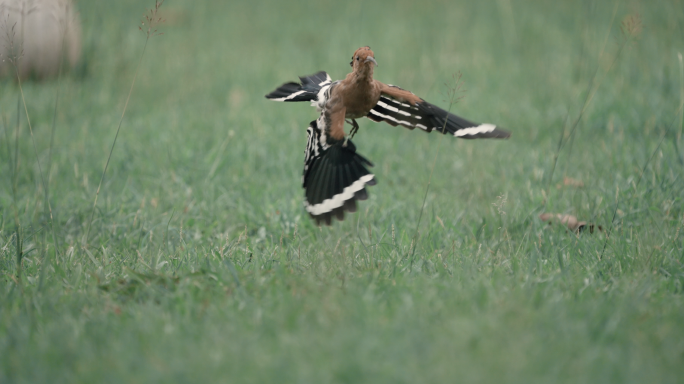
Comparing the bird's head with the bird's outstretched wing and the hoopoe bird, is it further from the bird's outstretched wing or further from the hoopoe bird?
the bird's outstretched wing

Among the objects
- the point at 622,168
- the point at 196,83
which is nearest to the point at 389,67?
the point at 196,83

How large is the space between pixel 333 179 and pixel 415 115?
20.4 inches

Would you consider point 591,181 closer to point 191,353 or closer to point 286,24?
point 191,353

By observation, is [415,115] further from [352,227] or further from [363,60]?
[352,227]

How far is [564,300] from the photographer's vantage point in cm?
244

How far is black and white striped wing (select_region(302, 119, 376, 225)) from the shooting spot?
99.7 inches

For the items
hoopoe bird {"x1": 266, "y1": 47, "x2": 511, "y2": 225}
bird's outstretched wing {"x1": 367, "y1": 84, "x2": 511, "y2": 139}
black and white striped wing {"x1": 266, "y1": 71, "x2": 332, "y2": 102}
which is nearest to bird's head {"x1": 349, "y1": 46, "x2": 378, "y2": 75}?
hoopoe bird {"x1": 266, "y1": 47, "x2": 511, "y2": 225}

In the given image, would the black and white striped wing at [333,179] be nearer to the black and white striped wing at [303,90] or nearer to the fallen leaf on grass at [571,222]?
the black and white striped wing at [303,90]

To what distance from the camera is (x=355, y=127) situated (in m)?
2.87

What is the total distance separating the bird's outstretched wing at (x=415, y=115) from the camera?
2.74 meters

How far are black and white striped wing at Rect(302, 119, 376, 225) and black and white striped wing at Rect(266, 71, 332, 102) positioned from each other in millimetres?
269

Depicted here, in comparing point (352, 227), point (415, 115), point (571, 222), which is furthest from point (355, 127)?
point (571, 222)

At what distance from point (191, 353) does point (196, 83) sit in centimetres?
493

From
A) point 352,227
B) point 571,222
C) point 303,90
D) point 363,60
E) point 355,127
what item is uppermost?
point 363,60
